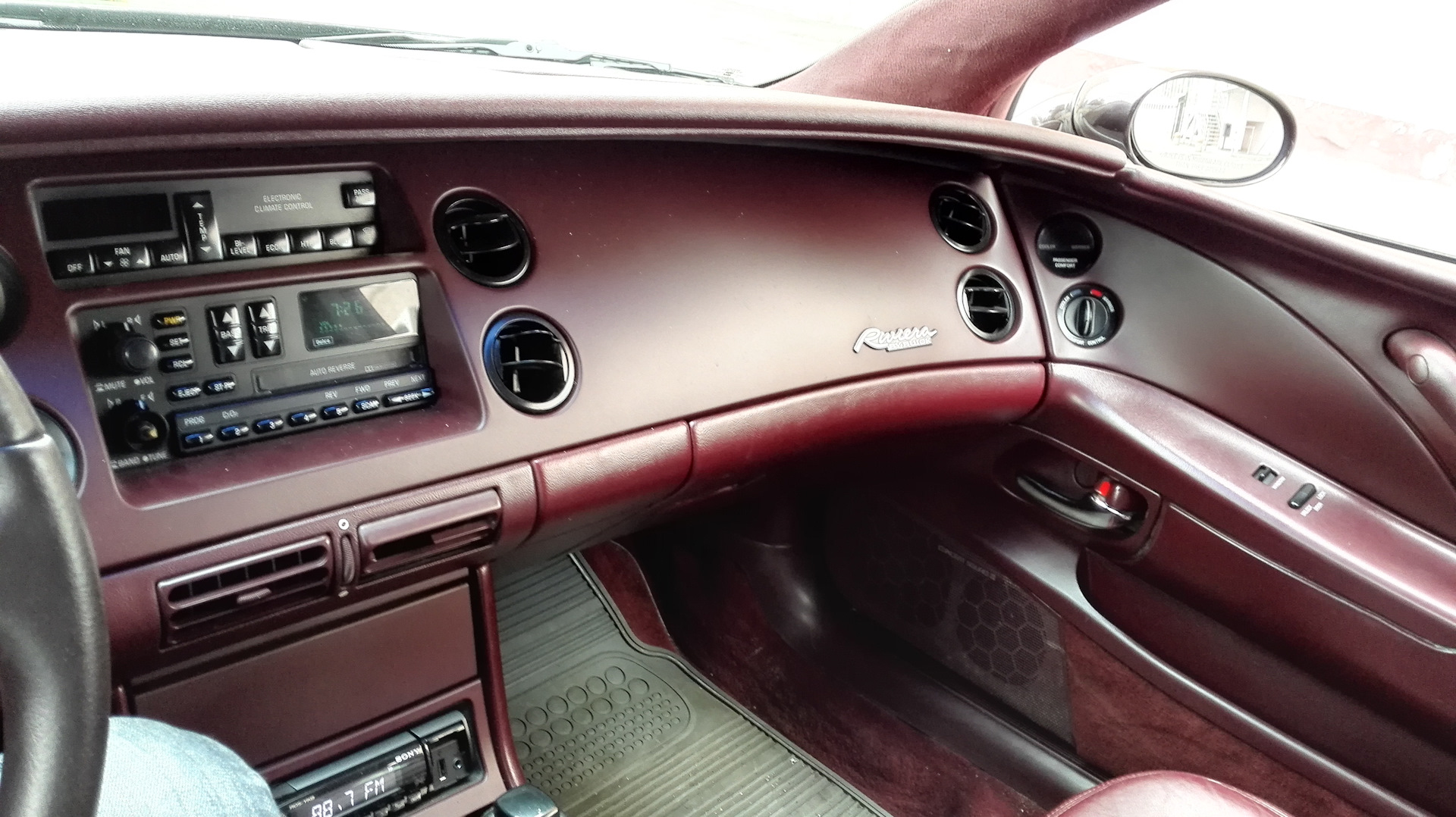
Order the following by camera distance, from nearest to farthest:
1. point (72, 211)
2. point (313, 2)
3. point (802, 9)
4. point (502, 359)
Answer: point (72, 211) < point (502, 359) < point (313, 2) < point (802, 9)

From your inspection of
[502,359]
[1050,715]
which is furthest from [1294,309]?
[502,359]

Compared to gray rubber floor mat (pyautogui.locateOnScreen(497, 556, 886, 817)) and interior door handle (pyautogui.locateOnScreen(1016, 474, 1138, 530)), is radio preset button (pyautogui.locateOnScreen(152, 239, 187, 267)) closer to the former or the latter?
gray rubber floor mat (pyautogui.locateOnScreen(497, 556, 886, 817))

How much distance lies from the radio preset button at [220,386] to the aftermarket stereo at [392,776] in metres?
0.48

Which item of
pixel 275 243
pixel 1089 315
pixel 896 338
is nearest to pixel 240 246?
pixel 275 243

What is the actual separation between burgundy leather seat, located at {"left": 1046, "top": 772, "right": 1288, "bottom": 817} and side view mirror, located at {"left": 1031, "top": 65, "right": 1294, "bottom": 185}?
92 cm

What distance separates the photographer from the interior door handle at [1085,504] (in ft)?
5.26

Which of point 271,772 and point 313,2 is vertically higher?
point 313,2

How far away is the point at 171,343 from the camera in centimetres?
89

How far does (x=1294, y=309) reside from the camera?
146cm

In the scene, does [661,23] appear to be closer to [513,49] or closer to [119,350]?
[513,49]

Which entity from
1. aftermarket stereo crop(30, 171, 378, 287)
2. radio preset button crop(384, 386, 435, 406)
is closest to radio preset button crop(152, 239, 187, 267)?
aftermarket stereo crop(30, 171, 378, 287)

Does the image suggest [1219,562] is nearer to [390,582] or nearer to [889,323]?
[889,323]

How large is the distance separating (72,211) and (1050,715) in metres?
1.56

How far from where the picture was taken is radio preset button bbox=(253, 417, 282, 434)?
37.0 inches
